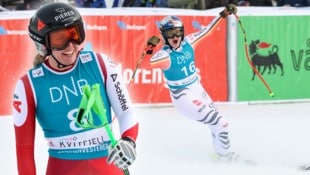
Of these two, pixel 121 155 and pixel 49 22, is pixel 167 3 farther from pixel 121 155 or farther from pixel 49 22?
pixel 121 155

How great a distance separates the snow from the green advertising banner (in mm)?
397

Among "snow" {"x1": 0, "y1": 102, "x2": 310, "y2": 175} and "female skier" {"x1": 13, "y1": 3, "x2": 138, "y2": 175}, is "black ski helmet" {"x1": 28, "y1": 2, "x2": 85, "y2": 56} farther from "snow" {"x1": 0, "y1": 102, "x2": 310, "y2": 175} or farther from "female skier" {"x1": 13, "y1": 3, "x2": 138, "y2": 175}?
"snow" {"x1": 0, "y1": 102, "x2": 310, "y2": 175}

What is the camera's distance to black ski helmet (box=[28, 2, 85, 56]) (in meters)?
2.69

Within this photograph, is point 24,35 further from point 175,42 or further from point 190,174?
point 190,174

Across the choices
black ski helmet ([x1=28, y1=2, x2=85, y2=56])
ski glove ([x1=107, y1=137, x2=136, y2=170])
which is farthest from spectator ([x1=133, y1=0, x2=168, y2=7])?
ski glove ([x1=107, y1=137, x2=136, y2=170])

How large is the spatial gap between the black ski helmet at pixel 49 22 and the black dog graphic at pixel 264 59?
6903 millimetres

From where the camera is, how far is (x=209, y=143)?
7105mm

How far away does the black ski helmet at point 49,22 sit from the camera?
2689mm

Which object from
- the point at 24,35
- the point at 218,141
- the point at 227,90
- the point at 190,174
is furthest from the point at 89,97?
the point at 227,90

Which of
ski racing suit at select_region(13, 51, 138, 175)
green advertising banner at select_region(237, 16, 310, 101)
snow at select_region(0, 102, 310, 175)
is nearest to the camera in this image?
ski racing suit at select_region(13, 51, 138, 175)

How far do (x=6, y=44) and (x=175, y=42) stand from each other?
3.14m

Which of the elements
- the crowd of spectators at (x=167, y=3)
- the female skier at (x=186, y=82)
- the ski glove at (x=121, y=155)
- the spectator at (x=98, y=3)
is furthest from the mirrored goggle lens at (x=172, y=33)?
the spectator at (x=98, y=3)

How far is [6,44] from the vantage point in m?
8.51

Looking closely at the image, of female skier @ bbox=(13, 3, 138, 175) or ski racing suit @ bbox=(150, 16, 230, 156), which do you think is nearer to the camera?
female skier @ bbox=(13, 3, 138, 175)
